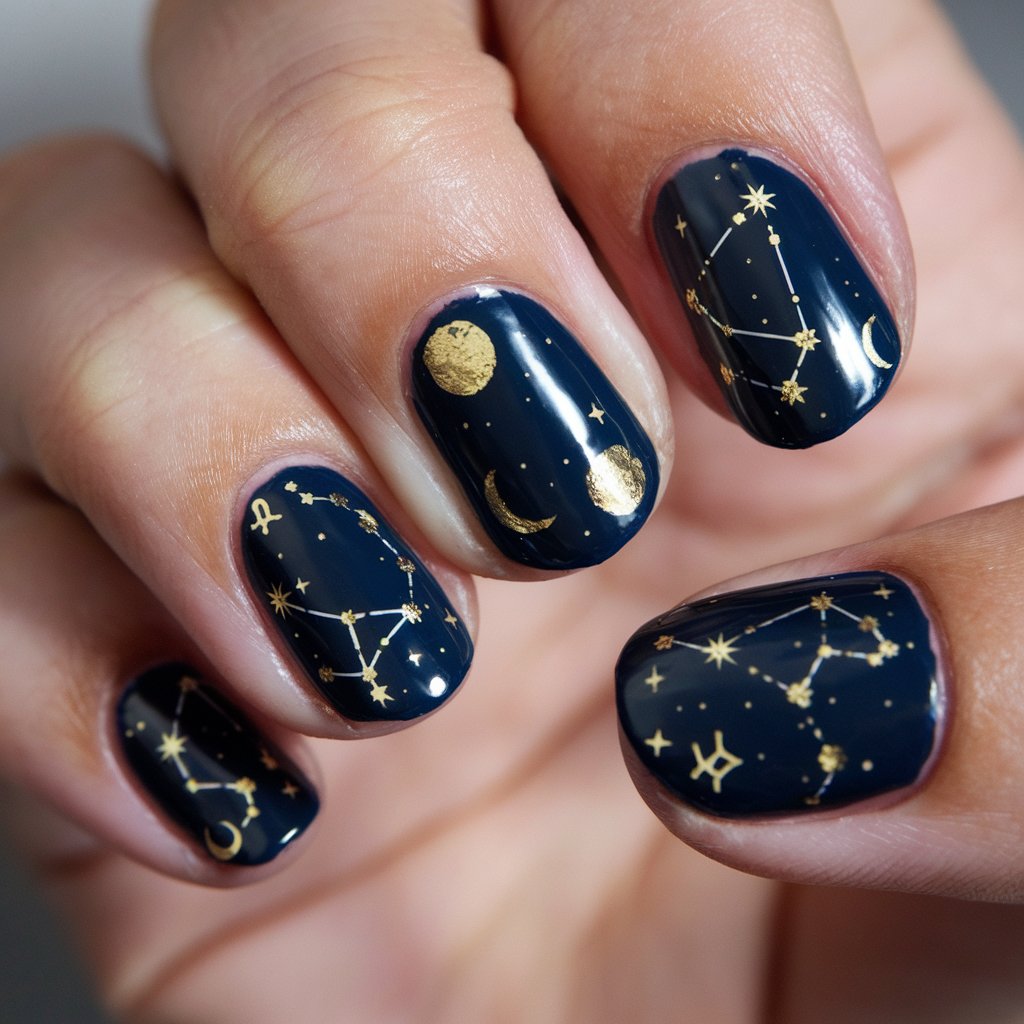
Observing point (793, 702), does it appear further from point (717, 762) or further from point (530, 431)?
point (530, 431)

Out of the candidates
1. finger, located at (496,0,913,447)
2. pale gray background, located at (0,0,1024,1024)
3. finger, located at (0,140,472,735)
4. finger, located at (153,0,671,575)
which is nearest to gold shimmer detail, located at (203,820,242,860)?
finger, located at (0,140,472,735)

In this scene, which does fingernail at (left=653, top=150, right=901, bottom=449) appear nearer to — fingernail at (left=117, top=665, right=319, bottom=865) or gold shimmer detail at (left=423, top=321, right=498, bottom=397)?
gold shimmer detail at (left=423, top=321, right=498, bottom=397)

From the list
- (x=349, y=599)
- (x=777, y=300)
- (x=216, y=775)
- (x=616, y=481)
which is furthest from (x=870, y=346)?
(x=216, y=775)

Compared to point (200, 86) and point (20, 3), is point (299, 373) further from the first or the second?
point (20, 3)

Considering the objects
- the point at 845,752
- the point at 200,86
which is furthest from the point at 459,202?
the point at 845,752

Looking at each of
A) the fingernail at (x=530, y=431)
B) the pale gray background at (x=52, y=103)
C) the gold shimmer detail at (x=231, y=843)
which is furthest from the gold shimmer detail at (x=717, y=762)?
the pale gray background at (x=52, y=103)
